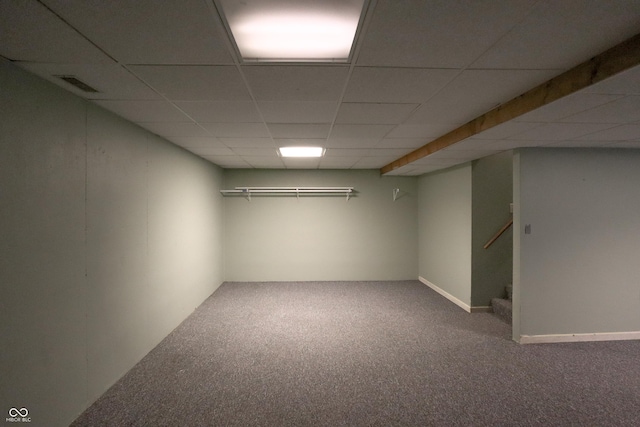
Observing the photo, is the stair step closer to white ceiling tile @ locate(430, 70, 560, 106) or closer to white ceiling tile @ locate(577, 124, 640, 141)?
white ceiling tile @ locate(577, 124, 640, 141)

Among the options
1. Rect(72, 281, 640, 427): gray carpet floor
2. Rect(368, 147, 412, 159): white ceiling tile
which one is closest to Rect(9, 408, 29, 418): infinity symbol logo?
Rect(72, 281, 640, 427): gray carpet floor

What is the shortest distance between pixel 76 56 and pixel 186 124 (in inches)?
44.0

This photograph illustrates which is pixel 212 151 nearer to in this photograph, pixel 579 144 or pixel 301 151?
pixel 301 151

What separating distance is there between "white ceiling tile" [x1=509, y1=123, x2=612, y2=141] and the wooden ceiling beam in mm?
424

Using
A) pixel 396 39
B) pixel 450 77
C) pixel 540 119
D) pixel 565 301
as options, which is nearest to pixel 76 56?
pixel 396 39

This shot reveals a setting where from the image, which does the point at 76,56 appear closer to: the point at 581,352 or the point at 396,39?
the point at 396,39

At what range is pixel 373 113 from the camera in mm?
2139

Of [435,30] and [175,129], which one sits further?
[175,129]

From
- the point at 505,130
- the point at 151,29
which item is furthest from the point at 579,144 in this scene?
the point at 151,29

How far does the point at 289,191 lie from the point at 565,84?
4201 mm

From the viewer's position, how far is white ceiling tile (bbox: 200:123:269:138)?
2494 mm

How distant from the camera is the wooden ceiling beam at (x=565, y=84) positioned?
1.22 m

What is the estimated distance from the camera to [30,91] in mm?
1536

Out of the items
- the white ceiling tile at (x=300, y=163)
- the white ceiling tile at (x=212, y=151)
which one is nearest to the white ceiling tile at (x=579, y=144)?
the white ceiling tile at (x=300, y=163)
